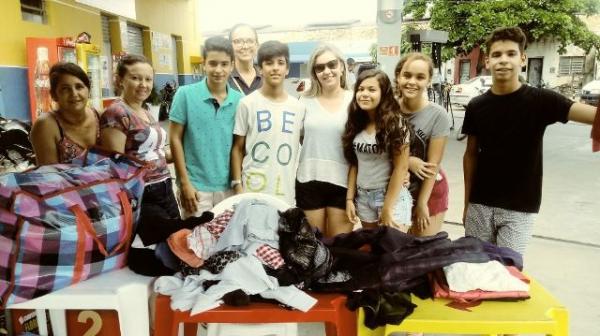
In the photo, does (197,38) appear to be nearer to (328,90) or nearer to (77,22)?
(77,22)

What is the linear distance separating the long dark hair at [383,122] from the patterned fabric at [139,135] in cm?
98

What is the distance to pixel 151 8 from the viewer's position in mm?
11875

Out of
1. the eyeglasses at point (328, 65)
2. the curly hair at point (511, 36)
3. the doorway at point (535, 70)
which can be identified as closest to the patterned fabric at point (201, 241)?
the eyeglasses at point (328, 65)

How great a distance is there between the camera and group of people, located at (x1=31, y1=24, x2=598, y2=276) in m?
2.18

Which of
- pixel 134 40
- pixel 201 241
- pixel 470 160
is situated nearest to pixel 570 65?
pixel 134 40

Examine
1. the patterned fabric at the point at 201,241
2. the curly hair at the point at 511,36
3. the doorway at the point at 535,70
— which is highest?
the doorway at the point at 535,70

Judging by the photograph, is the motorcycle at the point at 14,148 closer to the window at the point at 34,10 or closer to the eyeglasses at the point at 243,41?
the window at the point at 34,10

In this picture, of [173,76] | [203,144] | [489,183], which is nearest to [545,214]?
[489,183]

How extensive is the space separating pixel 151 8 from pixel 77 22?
353 cm

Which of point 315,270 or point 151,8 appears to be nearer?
point 315,270

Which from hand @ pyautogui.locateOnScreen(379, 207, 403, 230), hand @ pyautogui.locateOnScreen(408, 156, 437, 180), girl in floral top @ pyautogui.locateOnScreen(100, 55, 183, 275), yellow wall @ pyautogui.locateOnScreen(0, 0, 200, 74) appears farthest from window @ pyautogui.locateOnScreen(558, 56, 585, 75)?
girl in floral top @ pyautogui.locateOnScreen(100, 55, 183, 275)

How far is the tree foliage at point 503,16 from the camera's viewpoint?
55.2ft

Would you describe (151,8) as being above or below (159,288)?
above

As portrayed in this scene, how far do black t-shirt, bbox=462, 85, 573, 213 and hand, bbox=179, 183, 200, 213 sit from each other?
1.51 meters
